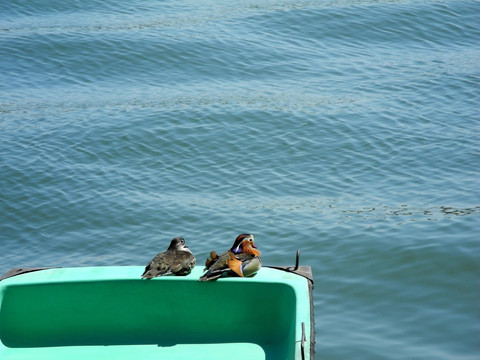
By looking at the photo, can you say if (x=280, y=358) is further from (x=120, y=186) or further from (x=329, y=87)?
(x=329, y=87)

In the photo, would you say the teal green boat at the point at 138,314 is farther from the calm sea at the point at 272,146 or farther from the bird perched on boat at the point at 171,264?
the calm sea at the point at 272,146

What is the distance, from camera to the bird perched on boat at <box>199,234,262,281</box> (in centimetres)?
564

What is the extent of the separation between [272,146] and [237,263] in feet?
20.0

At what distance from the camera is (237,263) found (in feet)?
18.5

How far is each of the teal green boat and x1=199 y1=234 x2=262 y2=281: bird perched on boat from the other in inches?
2.8

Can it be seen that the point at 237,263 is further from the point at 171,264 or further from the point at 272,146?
the point at 272,146

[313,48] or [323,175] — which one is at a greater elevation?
[313,48]

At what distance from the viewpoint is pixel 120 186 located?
10.5 metres

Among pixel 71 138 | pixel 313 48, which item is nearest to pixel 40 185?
pixel 71 138

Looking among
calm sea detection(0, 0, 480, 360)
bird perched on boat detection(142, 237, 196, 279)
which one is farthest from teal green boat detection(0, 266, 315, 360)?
calm sea detection(0, 0, 480, 360)

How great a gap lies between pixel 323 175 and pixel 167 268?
5.22 m

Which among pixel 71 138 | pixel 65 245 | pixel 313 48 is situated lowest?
pixel 65 245

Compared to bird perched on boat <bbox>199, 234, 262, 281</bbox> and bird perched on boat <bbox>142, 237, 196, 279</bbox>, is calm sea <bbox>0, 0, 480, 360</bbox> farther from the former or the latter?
bird perched on boat <bbox>142, 237, 196, 279</bbox>

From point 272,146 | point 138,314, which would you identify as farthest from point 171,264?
point 272,146
